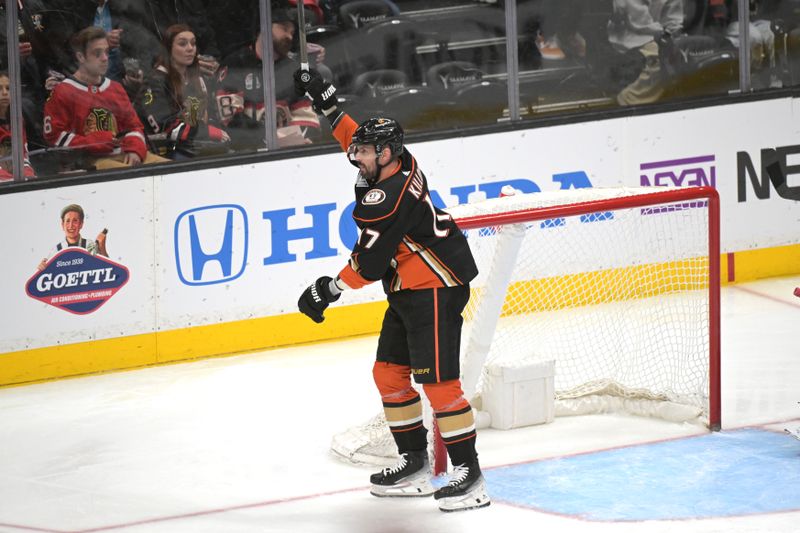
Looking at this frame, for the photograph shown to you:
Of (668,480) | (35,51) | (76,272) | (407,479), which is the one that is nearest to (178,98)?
(35,51)

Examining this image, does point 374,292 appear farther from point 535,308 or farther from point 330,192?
point 535,308

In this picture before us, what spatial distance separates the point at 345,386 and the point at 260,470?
1.21 metres

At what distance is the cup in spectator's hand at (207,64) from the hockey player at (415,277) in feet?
8.52

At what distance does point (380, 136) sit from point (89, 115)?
8.92ft

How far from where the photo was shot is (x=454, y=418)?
4.72m

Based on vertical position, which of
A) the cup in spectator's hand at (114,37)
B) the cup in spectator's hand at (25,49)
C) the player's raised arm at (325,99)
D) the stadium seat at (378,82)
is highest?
the cup in spectator's hand at (114,37)

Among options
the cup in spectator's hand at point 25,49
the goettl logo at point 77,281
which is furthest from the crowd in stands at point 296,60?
the goettl logo at point 77,281

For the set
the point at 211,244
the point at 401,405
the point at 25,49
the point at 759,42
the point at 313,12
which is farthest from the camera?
the point at 759,42

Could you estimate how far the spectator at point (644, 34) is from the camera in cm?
806

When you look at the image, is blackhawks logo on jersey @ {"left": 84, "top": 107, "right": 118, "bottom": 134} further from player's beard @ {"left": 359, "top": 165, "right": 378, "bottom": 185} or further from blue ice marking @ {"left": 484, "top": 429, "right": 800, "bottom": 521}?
blue ice marking @ {"left": 484, "top": 429, "right": 800, "bottom": 521}

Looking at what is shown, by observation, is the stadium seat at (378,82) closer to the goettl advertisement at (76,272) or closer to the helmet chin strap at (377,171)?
the goettl advertisement at (76,272)

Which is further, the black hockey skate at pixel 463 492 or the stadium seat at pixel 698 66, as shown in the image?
the stadium seat at pixel 698 66

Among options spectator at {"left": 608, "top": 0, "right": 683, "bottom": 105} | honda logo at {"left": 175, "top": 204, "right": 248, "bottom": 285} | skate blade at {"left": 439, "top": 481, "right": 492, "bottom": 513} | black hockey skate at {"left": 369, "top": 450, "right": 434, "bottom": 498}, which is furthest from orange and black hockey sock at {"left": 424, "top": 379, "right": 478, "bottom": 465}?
spectator at {"left": 608, "top": 0, "right": 683, "bottom": 105}

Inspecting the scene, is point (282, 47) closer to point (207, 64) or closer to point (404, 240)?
point (207, 64)
